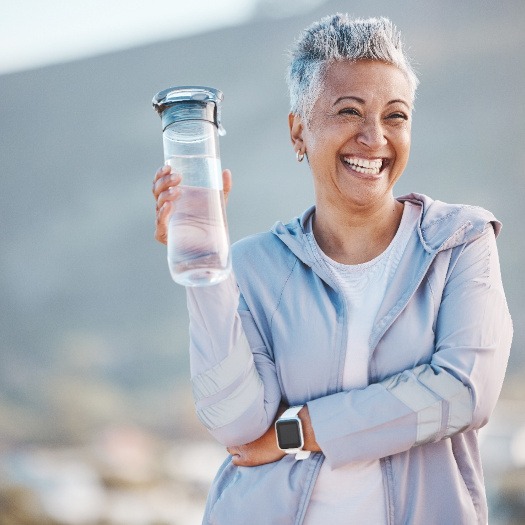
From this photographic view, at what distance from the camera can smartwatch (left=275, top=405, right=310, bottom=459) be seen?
57.7 inches

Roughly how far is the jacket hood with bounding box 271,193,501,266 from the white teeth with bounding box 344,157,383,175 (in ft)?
0.43

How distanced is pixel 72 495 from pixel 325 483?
2.75 meters

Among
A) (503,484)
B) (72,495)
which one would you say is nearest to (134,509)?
(72,495)

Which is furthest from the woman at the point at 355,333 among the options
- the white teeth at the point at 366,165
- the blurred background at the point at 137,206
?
the blurred background at the point at 137,206

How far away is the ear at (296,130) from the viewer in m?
1.74

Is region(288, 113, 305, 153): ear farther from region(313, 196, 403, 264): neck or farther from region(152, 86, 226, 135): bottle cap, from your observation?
region(152, 86, 226, 135): bottle cap

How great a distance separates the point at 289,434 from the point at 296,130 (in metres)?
0.66

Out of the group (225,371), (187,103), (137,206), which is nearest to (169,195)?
(187,103)

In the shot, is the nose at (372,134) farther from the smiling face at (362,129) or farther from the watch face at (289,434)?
the watch face at (289,434)

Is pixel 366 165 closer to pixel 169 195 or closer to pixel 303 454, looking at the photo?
pixel 169 195

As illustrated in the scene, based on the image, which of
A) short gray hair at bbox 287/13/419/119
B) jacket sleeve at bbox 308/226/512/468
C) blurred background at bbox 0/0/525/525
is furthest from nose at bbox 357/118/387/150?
blurred background at bbox 0/0/525/525

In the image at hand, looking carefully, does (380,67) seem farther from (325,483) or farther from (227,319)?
(325,483)

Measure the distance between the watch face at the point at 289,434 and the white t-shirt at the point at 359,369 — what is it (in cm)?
A: 7

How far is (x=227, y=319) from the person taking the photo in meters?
1.47
